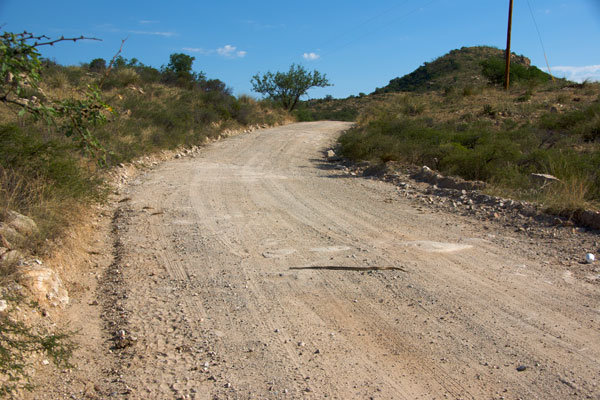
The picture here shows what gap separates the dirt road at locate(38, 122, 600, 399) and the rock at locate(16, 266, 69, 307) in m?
0.55

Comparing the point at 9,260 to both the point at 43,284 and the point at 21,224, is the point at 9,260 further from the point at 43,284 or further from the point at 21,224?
the point at 21,224

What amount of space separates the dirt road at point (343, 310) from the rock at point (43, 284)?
55 centimetres

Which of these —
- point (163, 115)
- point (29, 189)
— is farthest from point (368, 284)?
point (163, 115)

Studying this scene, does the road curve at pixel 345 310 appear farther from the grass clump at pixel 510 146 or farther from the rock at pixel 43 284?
the grass clump at pixel 510 146

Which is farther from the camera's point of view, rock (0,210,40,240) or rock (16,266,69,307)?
rock (0,210,40,240)

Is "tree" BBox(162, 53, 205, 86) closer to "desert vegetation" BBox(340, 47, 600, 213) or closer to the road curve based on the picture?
"desert vegetation" BBox(340, 47, 600, 213)

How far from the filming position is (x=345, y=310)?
4.89 metres

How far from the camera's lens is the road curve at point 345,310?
11.9 feet

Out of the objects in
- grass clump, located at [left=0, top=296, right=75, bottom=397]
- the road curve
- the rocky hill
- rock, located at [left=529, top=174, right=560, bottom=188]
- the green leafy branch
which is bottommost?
the road curve

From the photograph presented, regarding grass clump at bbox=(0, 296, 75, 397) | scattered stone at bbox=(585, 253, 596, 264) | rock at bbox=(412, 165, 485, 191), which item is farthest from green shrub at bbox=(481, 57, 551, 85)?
grass clump at bbox=(0, 296, 75, 397)

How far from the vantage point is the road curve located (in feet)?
11.9

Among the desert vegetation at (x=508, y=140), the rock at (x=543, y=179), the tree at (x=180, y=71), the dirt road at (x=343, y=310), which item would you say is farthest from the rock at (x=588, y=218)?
the tree at (x=180, y=71)

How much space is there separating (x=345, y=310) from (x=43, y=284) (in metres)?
3.09

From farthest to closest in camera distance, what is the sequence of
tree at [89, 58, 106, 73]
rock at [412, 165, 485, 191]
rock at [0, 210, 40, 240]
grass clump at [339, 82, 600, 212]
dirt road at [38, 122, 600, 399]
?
tree at [89, 58, 106, 73] → rock at [412, 165, 485, 191] → grass clump at [339, 82, 600, 212] → rock at [0, 210, 40, 240] → dirt road at [38, 122, 600, 399]
